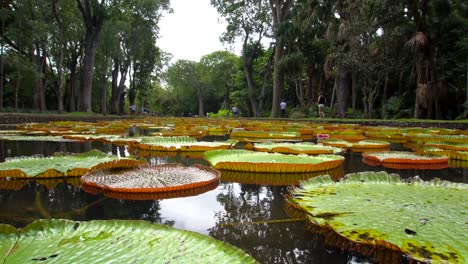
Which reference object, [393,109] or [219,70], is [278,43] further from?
[219,70]

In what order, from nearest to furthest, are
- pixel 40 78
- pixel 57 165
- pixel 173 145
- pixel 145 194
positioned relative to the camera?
1. pixel 145 194
2. pixel 57 165
3. pixel 173 145
4. pixel 40 78

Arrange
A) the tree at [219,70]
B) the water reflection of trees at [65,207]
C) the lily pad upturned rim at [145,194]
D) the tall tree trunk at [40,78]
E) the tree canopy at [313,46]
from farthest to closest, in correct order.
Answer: the tree at [219,70] < the tall tree trunk at [40,78] < the tree canopy at [313,46] < the lily pad upturned rim at [145,194] < the water reflection of trees at [65,207]

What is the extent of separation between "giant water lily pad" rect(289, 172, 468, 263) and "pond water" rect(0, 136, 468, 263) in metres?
0.05

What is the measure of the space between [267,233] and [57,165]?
1309 mm

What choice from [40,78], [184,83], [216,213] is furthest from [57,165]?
[184,83]

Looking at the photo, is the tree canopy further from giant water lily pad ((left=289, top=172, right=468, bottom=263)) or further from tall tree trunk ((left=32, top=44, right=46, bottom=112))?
giant water lily pad ((left=289, top=172, right=468, bottom=263))

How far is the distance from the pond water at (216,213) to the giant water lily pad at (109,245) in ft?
0.61

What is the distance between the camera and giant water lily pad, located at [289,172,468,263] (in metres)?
0.81

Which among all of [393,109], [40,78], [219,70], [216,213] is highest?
[219,70]

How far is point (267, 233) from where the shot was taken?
3.31 ft

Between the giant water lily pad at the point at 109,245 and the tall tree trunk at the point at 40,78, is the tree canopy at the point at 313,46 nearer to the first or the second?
the tall tree trunk at the point at 40,78

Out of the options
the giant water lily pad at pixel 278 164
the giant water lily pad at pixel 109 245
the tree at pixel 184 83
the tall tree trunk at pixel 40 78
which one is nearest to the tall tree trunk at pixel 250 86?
the tall tree trunk at pixel 40 78

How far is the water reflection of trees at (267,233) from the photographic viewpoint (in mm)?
859

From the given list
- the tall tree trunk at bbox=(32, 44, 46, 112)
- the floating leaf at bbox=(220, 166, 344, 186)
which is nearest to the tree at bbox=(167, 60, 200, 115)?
the tall tree trunk at bbox=(32, 44, 46, 112)
